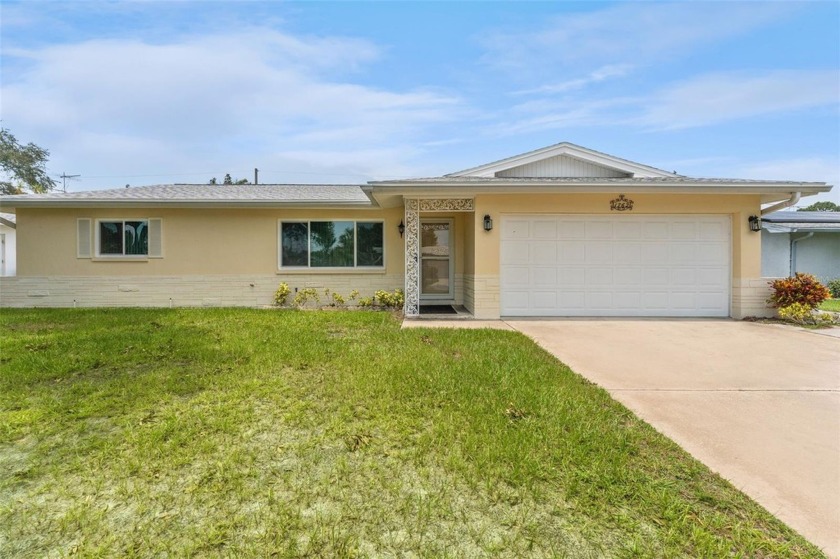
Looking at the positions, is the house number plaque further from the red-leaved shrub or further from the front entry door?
the front entry door

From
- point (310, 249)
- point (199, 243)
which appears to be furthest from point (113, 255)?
point (310, 249)

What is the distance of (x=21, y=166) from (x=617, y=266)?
122ft

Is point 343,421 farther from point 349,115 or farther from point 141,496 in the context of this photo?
point 349,115

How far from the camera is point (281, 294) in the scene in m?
10.8

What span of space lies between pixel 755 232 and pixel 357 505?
10971mm

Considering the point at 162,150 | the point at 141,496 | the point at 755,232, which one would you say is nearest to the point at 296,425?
the point at 141,496

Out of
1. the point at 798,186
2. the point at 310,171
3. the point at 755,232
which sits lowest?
the point at 755,232

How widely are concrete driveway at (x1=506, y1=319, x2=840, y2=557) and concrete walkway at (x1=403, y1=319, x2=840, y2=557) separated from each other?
0.01 meters

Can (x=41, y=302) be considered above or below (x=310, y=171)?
below

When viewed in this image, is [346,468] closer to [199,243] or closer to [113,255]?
[199,243]

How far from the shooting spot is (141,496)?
7.79 feet

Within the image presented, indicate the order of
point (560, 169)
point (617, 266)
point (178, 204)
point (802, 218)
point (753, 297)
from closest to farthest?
1. point (753, 297)
2. point (617, 266)
3. point (178, 204)
4. point (560, 169)
5. point (802, 218)

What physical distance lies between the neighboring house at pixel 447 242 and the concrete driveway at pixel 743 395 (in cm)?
154

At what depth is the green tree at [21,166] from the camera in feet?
86.0
